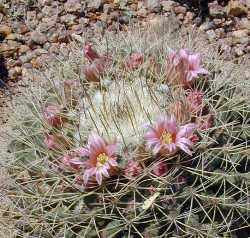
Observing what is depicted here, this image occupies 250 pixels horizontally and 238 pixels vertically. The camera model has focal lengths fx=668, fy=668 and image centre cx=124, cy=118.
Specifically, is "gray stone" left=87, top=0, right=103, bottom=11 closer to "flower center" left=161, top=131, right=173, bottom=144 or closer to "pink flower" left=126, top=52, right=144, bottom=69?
"pink flower" left=126, top=52, right=144, bottom=69

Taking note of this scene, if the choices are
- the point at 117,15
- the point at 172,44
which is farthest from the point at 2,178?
the point at 117,15

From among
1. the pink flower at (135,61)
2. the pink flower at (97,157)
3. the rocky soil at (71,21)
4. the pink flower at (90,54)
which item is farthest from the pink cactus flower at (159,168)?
the rocky soil at (71,21)

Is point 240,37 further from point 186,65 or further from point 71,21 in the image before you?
point 186,65

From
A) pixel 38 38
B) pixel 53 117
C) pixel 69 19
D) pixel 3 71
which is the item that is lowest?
pixel 3 71

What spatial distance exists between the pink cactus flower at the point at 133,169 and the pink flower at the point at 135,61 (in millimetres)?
547

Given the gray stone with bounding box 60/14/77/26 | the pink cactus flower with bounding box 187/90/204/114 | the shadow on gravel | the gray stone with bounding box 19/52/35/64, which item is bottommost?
the shadow on gravel

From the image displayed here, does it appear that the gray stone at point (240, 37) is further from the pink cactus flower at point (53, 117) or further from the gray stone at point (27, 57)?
the pink cactus flower at point (53, 117)

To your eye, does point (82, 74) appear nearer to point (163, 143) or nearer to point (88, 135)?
point (88, 135)

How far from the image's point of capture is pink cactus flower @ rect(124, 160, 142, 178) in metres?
2.30

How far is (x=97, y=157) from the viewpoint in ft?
7.73

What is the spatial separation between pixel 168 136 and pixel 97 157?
261 mm

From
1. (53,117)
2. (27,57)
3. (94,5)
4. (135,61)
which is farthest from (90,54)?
(94,5)

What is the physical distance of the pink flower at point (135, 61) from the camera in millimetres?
2736

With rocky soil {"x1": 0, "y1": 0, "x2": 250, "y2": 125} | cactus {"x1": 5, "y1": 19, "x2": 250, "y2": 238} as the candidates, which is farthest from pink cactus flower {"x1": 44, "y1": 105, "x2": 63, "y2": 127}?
rocky soil {"x1": 0, "y1": 0, "x2": 250, "y2": 125}
